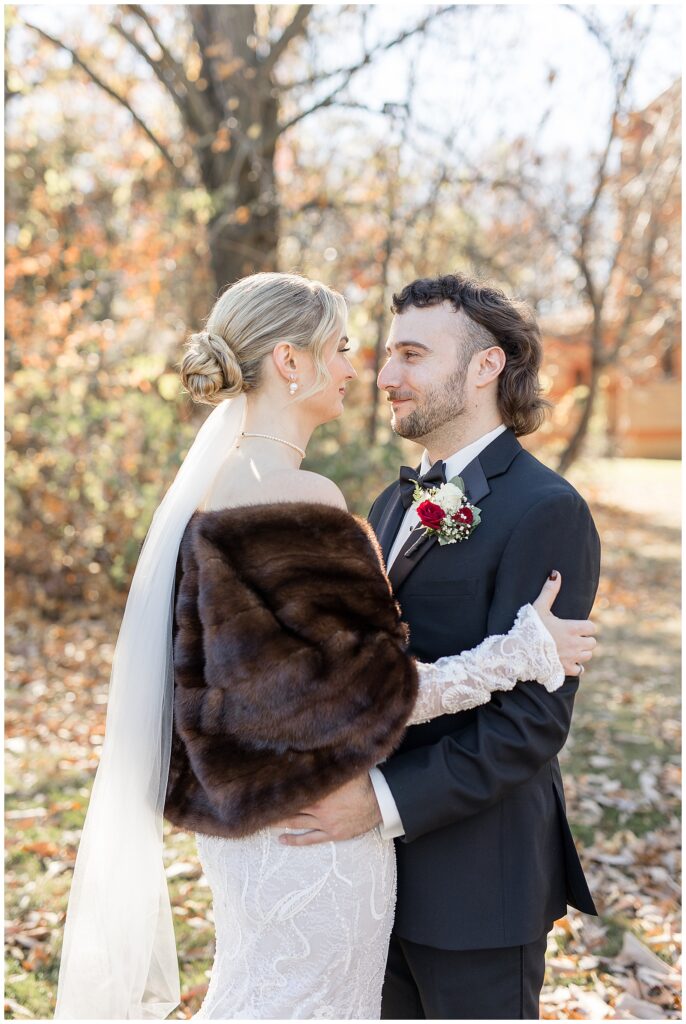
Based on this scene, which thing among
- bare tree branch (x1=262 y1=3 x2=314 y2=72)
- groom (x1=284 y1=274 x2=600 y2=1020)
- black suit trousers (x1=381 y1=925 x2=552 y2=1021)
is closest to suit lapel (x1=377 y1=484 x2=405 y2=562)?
groom (x1=284 y1=274 x2=600 y2=1020)

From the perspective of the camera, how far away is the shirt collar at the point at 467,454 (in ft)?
9.90

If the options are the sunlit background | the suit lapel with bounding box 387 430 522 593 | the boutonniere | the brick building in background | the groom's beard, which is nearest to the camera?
the boutonniere

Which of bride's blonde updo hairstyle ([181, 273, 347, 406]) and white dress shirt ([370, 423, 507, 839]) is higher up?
bride's blonde updo hairstyle ([181, 273, 347, 406])

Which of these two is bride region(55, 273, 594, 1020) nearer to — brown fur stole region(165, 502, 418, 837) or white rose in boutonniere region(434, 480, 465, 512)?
brown fur stole region(165, 502, 418, 837)

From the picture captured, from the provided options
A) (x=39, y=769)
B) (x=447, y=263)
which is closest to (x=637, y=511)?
(x=447, y=263)

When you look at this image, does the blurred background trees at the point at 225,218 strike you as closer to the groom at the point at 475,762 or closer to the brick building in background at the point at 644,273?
the brick building in background at the point at 644,273

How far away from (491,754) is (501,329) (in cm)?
148

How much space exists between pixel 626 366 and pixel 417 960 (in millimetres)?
15396

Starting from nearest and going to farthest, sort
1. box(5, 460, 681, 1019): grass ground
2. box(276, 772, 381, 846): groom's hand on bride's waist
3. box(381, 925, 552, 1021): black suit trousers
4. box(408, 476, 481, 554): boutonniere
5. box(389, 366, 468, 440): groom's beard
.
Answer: box(276, 772, 381, 846): groom's hand on bride's waist < box(381, 925, 552, 1021): black suit trousers < box(408, 476, 481, 554): boutonniere < box(389, 366, 468, 440): groom's beard < box(5, 460, 681, 1019): grass ground

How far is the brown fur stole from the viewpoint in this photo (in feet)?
7.59

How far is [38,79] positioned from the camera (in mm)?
11727

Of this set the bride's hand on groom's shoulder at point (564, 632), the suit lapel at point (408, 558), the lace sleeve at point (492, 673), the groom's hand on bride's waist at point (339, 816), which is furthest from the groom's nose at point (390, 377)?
the groom's hand on bride's waist at point (339, 816)

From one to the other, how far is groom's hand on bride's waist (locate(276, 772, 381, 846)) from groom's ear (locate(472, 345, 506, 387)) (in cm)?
140

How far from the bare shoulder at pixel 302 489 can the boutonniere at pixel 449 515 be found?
0.33 meters
